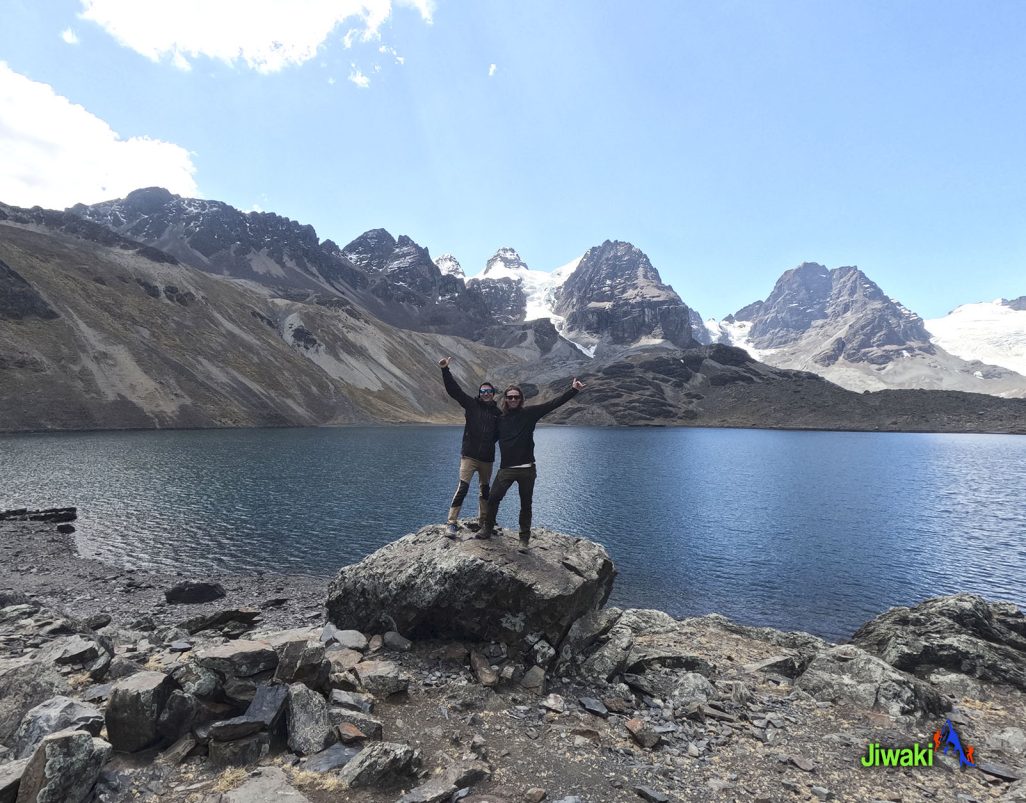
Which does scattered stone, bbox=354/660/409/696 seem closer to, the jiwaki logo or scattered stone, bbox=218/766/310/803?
scattered stone, bbox=218/766/310/803

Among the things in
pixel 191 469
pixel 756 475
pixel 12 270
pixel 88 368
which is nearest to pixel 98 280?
pixel 12 270

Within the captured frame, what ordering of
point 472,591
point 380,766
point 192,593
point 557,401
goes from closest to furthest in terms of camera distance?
point 380,766 < point 472,591 < point 557,401 < point 192,593

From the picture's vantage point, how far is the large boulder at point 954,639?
64.5 feet

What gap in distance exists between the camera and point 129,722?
9.44 m

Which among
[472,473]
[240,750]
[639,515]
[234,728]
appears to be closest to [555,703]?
[472,473]

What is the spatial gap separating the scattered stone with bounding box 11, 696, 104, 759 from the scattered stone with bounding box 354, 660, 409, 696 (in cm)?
524

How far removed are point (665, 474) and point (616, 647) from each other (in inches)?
2997

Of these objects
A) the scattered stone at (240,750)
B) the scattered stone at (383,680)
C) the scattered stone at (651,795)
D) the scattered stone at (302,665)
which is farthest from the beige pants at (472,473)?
the scattered stone at (651,795)

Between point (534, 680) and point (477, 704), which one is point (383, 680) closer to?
point (477, 704)

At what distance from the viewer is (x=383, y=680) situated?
12727mm

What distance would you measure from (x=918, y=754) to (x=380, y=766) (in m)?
13.1

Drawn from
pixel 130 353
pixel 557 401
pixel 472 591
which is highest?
pixel 130 353

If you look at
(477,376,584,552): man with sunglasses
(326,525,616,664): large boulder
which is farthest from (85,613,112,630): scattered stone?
(477,376,584,552): man with sunglasses

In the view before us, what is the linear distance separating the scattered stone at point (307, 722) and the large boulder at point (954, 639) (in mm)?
21861
